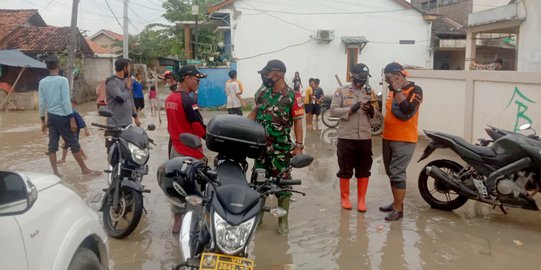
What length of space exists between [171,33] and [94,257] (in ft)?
125

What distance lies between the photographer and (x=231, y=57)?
66.7ft

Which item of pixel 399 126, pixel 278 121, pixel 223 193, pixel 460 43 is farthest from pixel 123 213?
pixel 460 43

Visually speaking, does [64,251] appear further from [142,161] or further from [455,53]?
[455,53]

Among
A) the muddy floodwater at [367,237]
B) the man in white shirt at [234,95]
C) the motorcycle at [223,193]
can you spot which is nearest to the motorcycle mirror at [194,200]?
the motorcycle at [223,193]

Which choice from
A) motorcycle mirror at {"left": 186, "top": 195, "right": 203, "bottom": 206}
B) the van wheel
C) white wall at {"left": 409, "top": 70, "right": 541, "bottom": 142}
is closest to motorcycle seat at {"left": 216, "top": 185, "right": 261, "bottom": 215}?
motorcycle mirror at {"left": 186, "top": 195, "right": 203, "bottom": 206}

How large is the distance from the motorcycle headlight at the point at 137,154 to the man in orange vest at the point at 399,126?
8.56ft

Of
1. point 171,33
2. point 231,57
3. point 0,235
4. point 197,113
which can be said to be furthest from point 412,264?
point 171,33

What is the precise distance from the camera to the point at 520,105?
298 inches

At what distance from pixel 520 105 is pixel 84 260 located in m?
7.04

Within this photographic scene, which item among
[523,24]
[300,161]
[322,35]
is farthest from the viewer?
[322,35]

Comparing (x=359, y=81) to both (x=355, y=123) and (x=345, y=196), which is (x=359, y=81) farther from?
(x=345, y=196)

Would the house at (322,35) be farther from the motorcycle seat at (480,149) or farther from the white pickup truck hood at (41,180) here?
the white pickup truck hood at (41,180)

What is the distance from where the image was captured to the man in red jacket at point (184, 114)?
4672 mm

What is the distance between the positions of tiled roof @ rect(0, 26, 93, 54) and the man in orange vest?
21.9m
